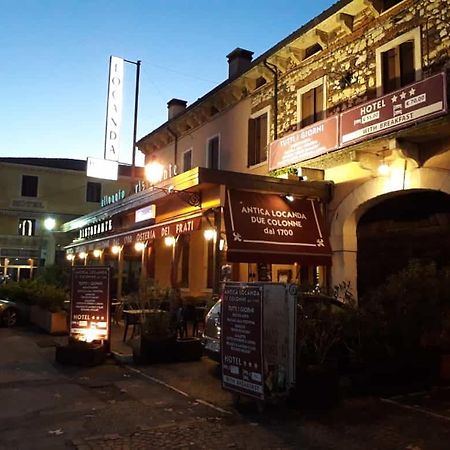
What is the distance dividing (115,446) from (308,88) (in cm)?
1102

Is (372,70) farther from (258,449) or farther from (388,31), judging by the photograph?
(258,449)

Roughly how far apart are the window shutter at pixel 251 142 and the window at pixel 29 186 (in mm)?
26694

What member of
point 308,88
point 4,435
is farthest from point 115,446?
point 308,88

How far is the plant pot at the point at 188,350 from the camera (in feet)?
32.1

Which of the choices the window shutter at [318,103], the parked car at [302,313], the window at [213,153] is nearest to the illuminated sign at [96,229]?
the window at [213,153]

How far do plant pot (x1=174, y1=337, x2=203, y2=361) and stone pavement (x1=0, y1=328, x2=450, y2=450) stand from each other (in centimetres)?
113

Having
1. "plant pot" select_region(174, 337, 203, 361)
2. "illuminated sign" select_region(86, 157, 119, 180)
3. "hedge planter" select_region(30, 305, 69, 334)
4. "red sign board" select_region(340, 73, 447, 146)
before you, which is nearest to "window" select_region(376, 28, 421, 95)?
"red sign board" select_region(340, 73, 447, 146)

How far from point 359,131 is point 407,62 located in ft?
6.90

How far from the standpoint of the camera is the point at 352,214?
1241 centimetres

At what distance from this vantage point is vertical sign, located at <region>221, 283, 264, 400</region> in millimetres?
6340

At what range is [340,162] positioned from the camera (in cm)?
1241

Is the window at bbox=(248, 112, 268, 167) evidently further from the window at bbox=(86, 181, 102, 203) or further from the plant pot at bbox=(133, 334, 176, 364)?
the window at bbox=(86, 181, 102, 203)

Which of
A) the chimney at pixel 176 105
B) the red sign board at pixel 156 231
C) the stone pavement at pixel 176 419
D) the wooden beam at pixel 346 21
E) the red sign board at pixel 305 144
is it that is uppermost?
the chimney at pixel 176 105

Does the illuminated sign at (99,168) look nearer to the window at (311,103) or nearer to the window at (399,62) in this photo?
the window at (311,103)
